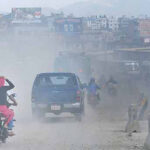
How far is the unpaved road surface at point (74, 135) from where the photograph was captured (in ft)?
50.6

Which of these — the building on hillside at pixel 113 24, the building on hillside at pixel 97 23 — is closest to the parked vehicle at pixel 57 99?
the building on hillside at pixel 97 23

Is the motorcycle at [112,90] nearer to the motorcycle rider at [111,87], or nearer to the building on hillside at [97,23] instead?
the motorcycle rider at [111,87]

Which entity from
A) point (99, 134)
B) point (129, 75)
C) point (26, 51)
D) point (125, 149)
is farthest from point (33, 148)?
point (26, 51)

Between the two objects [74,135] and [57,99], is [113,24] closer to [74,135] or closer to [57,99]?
[57,99]

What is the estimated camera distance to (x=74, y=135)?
1819 centimetres

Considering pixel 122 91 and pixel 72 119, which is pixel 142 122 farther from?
pixel 122 91

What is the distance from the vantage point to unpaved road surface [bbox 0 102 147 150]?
50.6ft

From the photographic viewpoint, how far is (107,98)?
118 ft

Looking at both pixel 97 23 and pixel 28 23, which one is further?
pixel 28 23

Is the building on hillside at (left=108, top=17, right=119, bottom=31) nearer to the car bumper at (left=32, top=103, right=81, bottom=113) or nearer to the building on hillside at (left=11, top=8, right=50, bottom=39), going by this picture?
the building on hillside at (left=11, top=8, right=50, bottom=39)

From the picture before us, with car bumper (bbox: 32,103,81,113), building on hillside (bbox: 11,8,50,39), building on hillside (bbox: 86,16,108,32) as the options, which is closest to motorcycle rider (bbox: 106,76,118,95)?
car bumper (bbox: 32,103,81,113)

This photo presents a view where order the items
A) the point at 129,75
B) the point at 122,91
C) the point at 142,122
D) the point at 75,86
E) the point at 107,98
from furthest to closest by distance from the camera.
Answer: the point at 129,75
the point at 122,91
the point at 107,98
the point at 75,86
the point at 142,122

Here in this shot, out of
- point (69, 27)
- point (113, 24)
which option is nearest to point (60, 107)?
point (69, 27)

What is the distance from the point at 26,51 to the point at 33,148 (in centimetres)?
9656
